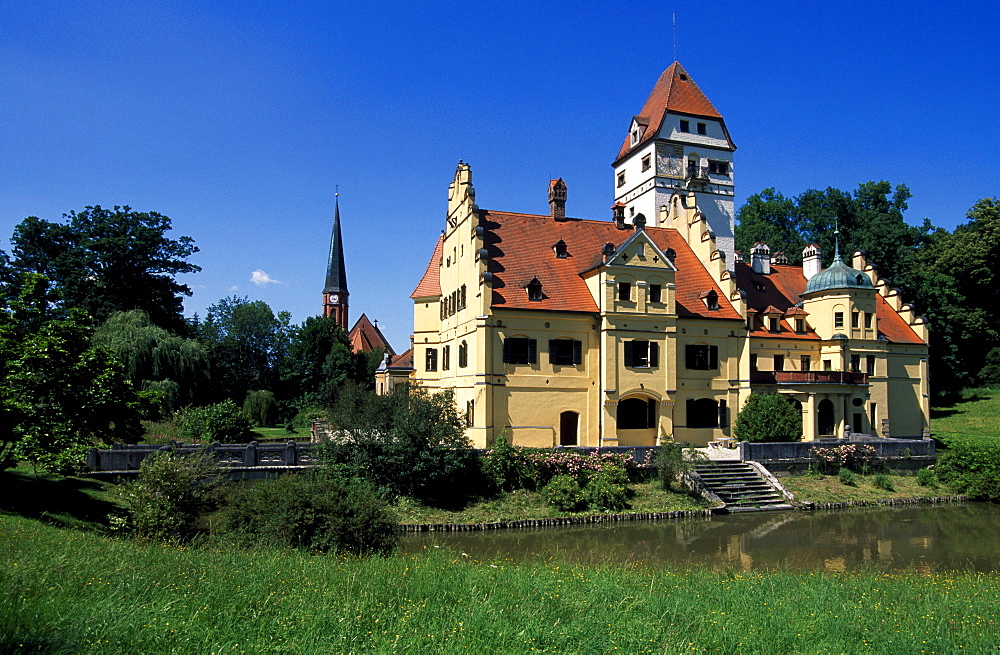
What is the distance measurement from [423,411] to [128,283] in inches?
1553

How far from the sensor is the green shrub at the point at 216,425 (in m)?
38.3

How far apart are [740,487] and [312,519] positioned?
20.8 metres

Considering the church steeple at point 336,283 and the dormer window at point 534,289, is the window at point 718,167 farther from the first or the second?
the church steeple at point 336,283

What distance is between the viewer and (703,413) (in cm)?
3666

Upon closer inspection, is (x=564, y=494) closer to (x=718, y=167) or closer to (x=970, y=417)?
(x=718, y=167)

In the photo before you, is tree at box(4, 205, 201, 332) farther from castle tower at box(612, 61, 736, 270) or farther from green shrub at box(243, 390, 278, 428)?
castle tower at box(612, 61, 736, 270)

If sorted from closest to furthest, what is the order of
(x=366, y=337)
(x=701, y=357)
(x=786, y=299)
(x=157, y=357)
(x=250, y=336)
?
(x=701, y=357) < (x=786, y=299) < (x=157, y=357) < (x=250, y=336) < (x=366, y=337)

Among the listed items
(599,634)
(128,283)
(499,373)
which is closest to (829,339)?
(499,373)

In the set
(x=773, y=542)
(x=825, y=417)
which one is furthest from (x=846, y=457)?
(x=773, y=542)

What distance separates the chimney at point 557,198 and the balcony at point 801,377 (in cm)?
1409

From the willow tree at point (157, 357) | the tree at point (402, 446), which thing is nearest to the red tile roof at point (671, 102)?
the tree at point (402, 446)

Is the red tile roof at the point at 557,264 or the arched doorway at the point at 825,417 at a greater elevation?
the red tile roof at the point at 557,264

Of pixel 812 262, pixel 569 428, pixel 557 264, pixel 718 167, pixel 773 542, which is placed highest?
pixel 718 167

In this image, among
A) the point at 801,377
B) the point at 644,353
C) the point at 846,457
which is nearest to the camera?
the point at 846,457
